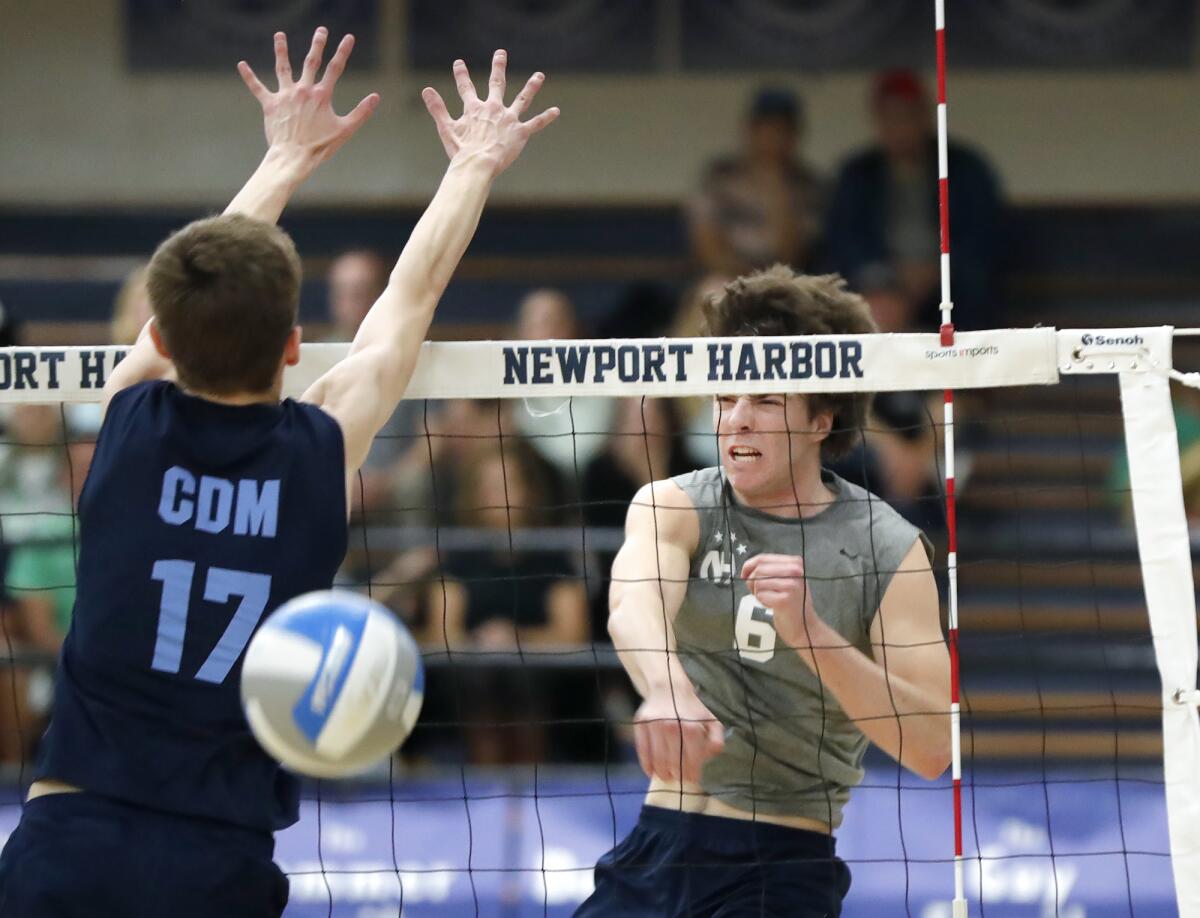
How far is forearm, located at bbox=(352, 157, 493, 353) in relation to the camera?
3.72 meters

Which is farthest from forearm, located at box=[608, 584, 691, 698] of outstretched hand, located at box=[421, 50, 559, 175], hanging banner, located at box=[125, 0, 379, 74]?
hanging banner, located at box=[125, 0, 379, 74]

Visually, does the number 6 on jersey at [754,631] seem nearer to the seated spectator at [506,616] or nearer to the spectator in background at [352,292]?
the seated spectator at [506,616]

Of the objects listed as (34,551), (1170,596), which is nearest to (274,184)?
(1170,596)

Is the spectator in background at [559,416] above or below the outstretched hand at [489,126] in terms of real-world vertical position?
above

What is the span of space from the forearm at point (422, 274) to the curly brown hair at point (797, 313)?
0.77m

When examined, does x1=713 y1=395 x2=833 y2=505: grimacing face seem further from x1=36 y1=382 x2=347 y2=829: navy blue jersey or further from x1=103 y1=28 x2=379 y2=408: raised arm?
x1=36 y1=382 x2=347 y2=829: navy blue jersey

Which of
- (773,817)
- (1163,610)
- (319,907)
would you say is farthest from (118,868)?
(319,907)

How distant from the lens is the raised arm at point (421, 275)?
11.6 feet

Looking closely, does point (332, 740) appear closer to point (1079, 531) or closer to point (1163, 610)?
point (1163, 610)

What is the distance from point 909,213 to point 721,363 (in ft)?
17.8

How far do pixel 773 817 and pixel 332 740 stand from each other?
1.33m

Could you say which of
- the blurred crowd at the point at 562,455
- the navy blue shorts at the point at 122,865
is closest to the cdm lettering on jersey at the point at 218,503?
the navy blue shorts at the point at 122,865

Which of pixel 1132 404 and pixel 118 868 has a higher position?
pixel 1132 404

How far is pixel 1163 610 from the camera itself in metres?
4.12
